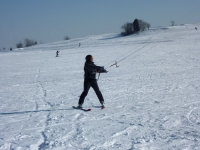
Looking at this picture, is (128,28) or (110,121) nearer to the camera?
(110,121)

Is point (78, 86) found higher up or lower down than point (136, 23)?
lower down

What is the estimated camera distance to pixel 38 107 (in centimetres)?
926

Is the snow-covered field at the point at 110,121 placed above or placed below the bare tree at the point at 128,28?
below

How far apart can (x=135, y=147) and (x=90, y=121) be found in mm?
2137

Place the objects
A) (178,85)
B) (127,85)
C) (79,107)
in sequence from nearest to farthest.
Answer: (79,107)
(178,85)
(127,85)

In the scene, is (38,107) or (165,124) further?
(38,107)

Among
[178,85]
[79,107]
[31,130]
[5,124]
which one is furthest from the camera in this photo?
[178,85]

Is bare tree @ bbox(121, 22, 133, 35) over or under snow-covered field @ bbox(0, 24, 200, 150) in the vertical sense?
over

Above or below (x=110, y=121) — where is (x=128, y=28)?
above

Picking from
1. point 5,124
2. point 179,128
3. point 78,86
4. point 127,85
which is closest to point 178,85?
point 127,85

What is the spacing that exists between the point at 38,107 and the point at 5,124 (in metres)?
2.02

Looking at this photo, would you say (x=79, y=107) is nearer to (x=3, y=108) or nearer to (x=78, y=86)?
(x=3, y=108)

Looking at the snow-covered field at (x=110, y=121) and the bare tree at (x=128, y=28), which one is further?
the bare tree at (x=128, y=28)

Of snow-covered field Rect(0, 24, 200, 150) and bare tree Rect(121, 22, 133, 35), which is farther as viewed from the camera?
bare tree Rect(121, 22, 133, 35)
